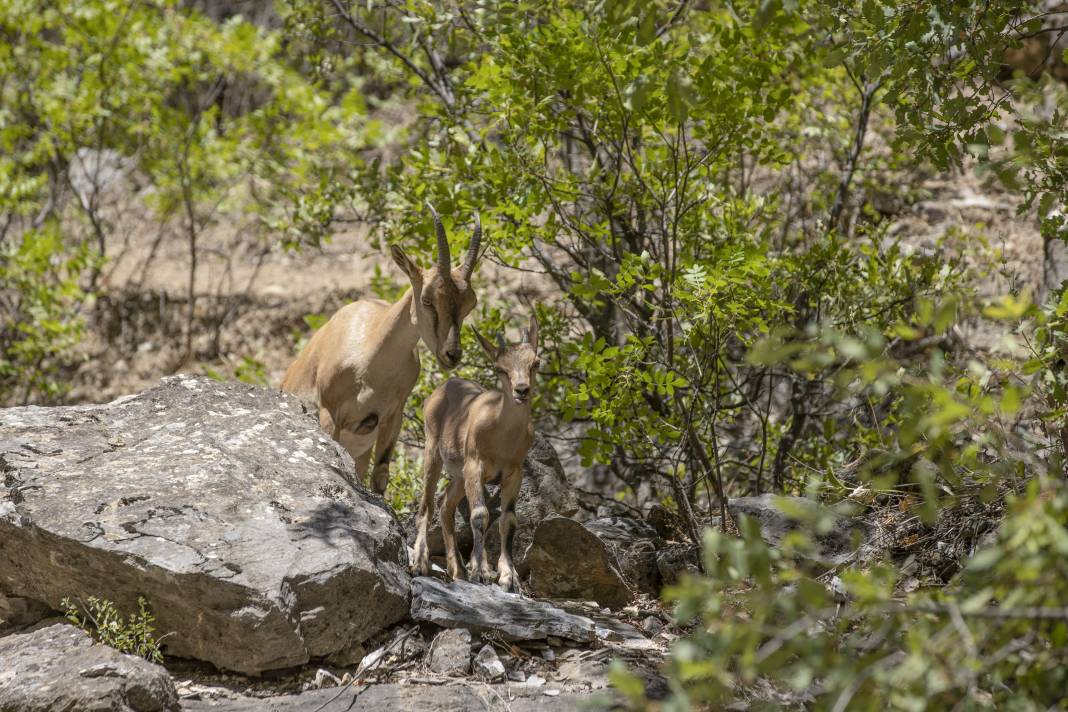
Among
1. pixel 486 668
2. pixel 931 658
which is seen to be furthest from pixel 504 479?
pixel 931 658

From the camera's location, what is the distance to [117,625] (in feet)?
18.1

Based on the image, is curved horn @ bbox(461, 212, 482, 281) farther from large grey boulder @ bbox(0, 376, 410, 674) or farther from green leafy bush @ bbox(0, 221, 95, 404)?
green leafy bush @ bbox(0, 221, 95, 404)

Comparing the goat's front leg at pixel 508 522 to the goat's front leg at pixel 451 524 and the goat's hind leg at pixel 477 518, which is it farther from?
the goat's front leg at pixel 451 524

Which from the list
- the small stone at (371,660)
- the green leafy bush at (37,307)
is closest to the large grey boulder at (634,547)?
the small stone at (371,660)

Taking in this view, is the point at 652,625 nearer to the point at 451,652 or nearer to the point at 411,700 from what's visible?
the point at 451,652

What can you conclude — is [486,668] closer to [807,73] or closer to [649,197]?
[649,197]

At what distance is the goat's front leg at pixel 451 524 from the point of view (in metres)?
7.15

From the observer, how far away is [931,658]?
3.04 metres

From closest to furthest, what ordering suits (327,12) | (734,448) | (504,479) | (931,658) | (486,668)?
(931,658), (486,668), (504,479), (734,448), (327,12)

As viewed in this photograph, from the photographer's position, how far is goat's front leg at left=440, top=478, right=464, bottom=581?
7.15 meters

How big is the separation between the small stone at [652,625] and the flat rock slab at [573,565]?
376 mm

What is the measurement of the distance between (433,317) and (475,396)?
61 centimetres

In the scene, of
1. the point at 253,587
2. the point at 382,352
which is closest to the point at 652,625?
the point at 253,587

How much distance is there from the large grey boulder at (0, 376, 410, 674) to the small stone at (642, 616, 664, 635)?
1.49 meters
